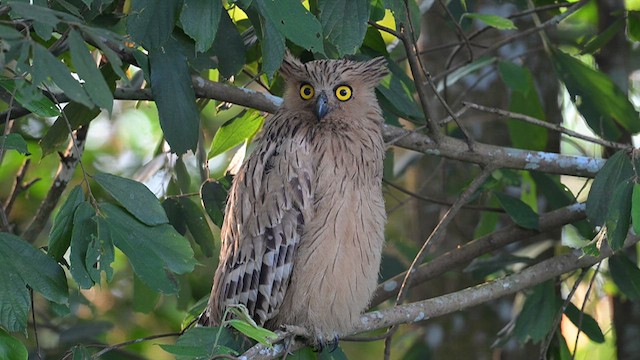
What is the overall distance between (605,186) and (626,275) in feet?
2.83

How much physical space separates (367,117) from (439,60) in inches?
83.6

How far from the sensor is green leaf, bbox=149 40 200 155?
3.03m

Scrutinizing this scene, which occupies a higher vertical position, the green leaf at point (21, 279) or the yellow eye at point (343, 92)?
the yellow eye at point (343, 92)

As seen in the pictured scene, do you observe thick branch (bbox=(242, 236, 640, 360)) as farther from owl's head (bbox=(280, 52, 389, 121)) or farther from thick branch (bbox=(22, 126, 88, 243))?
thick branch (bbox=(22, 126, 88, 243))

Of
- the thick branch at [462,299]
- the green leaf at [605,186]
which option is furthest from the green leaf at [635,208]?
the thick branch at [462,299]

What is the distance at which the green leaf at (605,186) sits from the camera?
336cm

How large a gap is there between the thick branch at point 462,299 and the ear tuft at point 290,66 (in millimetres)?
982

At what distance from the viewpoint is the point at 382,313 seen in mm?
3385

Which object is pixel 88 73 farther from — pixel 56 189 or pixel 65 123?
pixel 56 189

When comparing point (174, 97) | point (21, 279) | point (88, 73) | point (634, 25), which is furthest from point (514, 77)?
point (88, 73)

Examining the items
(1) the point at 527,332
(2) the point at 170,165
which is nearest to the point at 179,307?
(2) the point at 170,165

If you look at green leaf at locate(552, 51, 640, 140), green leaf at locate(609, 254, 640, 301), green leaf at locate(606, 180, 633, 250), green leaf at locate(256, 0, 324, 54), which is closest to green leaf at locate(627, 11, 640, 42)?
green leaf at locate(552, 51, 640, 140)

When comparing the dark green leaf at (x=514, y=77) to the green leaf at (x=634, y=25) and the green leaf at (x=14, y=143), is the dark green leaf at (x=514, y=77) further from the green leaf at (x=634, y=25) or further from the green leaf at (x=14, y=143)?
the green leaf at (x=14, y=143)

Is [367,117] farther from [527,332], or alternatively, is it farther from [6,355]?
[6,355]
